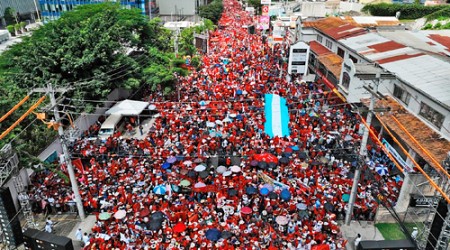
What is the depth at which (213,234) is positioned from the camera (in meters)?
15.0

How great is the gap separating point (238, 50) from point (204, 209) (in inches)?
1333

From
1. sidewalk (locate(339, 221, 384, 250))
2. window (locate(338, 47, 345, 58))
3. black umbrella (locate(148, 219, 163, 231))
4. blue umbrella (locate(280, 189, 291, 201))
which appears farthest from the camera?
window (locate(338, 47, 345, 58))

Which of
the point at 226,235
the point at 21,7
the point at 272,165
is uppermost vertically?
the point at 21,7

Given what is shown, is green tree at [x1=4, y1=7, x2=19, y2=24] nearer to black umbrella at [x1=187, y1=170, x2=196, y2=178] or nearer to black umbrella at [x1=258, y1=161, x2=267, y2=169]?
black umbrella at [x1=187, y1=170, x2=196, y2=178]

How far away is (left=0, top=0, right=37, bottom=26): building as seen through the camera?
7210 centimetres

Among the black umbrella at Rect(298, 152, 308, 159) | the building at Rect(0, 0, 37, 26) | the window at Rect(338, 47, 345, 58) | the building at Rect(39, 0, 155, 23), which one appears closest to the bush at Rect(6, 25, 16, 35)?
the building at Rect(39, 0, 155, 23)

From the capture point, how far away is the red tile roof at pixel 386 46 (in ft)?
89.5

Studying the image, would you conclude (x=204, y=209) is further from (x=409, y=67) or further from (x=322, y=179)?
(x=409, y=67)

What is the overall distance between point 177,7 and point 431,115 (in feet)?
245

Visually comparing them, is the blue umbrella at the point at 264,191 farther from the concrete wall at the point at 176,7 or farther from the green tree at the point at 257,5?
the green tree at the point at 257,5

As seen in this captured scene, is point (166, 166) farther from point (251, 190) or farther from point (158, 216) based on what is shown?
point (251, 190)

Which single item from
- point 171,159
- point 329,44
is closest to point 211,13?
point 329,44

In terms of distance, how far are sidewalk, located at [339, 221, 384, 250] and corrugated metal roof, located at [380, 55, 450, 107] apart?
7084mm

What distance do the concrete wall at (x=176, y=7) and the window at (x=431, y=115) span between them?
72.8 meters
